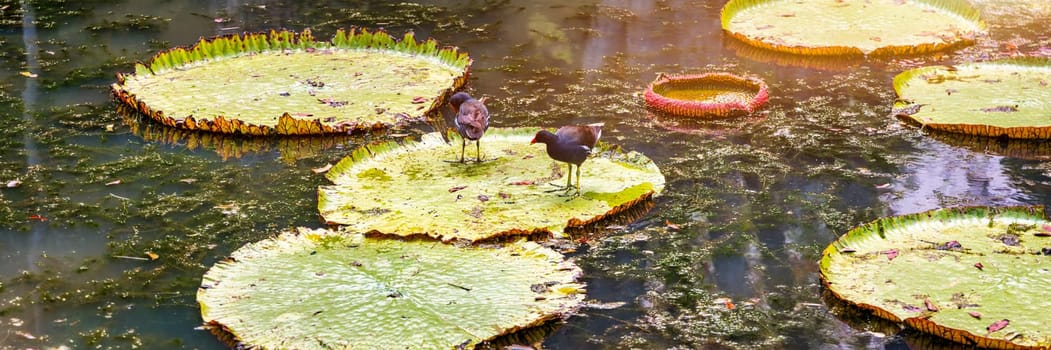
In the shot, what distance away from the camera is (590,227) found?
4.52 metres

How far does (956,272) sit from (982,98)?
7.97 ft

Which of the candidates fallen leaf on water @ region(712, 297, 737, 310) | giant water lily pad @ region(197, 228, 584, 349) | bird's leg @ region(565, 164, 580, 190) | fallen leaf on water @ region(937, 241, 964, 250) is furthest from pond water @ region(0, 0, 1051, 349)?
fallen leaf on water @ region(937, 241, 964, 250)

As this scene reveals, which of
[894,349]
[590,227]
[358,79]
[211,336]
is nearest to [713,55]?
[358,79]

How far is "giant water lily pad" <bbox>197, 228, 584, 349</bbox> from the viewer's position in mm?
3605

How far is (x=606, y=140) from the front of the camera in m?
5.65

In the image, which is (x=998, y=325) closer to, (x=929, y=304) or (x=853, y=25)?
(x=929, y=304)

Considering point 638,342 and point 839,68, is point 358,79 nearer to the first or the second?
point 839,68

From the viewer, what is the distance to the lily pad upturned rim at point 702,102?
5.97 metres

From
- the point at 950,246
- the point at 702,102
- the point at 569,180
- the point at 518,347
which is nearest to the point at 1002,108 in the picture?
the point at 702,102

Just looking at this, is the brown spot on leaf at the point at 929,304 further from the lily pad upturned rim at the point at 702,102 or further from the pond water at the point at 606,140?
the lily pad upturned rim at the point at 702,102

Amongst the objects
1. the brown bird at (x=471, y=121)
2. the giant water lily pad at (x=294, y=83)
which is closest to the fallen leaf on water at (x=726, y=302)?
the brown bird at (x=471, y=121)

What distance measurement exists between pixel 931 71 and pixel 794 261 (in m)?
2.70

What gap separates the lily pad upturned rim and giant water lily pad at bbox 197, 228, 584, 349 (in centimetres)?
201

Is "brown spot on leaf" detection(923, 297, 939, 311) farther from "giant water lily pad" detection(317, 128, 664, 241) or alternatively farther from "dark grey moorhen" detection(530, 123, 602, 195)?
"dark grey moorhen" detection(530, 123, 602, 195)
